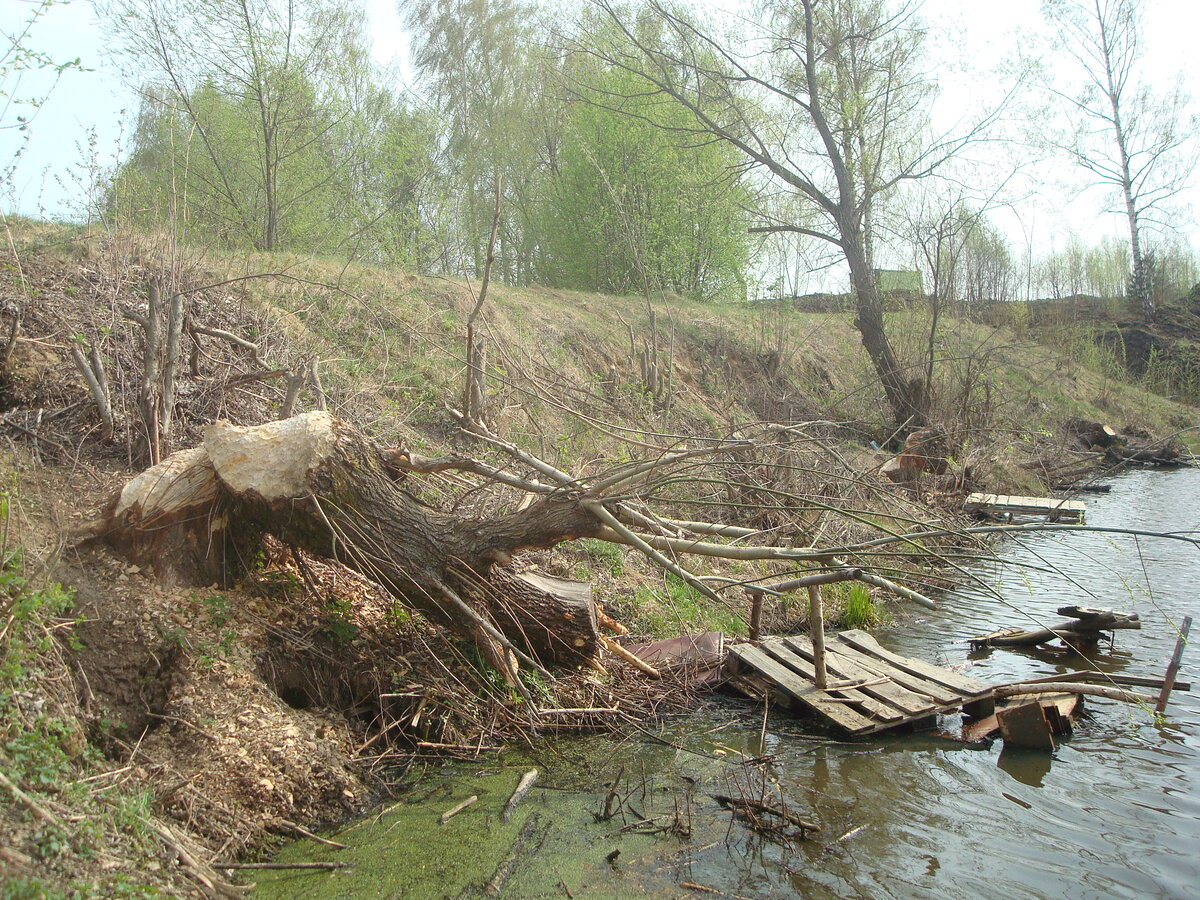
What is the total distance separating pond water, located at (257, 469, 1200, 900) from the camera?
3.84m

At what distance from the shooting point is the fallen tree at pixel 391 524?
4637 mm

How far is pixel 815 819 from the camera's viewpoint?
4.49m

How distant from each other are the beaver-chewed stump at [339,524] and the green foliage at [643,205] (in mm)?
13871

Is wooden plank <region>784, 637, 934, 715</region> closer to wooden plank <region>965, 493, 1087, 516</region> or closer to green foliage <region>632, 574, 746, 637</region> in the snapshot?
green foliage <region>632, 574, 746, 637</region>

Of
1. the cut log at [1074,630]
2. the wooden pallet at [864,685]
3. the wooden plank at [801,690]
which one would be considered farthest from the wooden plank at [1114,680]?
the wooden plank at [801,690]

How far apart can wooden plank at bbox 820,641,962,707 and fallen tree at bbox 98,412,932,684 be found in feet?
5.54

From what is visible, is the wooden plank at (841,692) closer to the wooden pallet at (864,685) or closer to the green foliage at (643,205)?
the wooden pallet at (864,685)

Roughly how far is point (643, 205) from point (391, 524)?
15.8 meters

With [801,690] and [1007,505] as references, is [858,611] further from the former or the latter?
Result: [1007,505]

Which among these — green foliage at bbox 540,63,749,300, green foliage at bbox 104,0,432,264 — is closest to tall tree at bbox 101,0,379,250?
green foliage at bbox 104,0,432,264

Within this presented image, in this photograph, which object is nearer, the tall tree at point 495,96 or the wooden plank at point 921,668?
the wooden plank at point 921,668

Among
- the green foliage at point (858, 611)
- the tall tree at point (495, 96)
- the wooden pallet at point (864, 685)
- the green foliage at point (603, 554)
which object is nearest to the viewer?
the wooden pallet at point (864, 685)

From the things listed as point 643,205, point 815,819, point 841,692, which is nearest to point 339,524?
point 815,819

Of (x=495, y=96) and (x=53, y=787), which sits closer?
(x=53, y=787)
